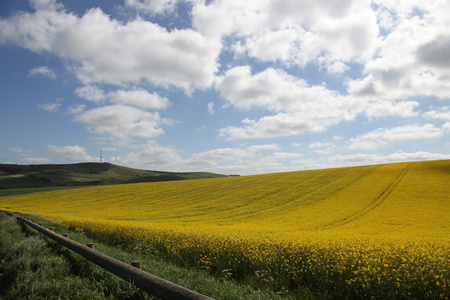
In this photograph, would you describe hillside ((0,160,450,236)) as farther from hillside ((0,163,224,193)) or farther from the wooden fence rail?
hillside ((0,163,224,193))

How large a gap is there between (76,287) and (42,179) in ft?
237

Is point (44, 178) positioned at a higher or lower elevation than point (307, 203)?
higher

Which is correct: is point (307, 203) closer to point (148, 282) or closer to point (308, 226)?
point (308, 226)

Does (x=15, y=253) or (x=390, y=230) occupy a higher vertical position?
(x=15, y=253)

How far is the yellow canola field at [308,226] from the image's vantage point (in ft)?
17.6

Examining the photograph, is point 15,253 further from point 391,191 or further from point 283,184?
point 283,184

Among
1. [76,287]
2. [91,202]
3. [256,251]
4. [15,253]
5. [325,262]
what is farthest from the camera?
[91,202]

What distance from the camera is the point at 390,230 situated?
13.0 meters

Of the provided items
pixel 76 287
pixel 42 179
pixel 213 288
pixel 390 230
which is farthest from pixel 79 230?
pixel 42 179

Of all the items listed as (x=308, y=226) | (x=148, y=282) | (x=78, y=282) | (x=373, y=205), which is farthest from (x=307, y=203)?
(x=148, y=282)

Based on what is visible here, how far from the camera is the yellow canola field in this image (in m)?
5.36

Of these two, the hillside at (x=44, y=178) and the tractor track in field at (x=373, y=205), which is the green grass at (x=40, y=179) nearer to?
the hillside at (x=44, y=178)

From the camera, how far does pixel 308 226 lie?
48.6 feet

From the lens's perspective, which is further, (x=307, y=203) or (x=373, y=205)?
(x=307, y=203)
